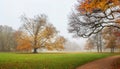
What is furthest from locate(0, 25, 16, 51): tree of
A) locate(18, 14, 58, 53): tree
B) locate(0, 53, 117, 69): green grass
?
locate(0, 53, 117, 69): green grass

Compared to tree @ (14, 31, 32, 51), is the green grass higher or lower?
lower

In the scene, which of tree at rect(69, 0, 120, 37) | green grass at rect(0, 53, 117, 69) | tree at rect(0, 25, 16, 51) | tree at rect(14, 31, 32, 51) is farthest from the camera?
tree at rect(0, 25, 16, 51)

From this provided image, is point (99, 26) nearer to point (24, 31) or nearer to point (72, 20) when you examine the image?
point (72, 20)

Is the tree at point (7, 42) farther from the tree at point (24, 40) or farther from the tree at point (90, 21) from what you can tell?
the tree at point (90, 21)

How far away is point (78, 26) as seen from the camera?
34.2m

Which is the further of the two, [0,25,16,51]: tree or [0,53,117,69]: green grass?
[0,25,16,51]: tree

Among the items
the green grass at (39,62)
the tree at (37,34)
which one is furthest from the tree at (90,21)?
the tree at (37,34)

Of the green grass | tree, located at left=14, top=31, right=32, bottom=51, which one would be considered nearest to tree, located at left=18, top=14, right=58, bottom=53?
tree, located at left=14, top=31, right=32, bottom=51

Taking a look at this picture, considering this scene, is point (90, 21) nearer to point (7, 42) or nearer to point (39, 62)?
point (39, 62)

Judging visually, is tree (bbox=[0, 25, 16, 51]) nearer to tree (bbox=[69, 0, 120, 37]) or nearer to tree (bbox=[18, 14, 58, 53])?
tree (bbox=[18, 14, 58, 53])

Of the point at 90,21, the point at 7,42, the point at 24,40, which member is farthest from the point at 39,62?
the point at 7,42

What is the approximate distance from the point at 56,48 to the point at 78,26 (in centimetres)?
3703

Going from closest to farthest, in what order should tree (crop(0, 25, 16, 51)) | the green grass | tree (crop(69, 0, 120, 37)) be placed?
the green grass, tree (crop(69, 0, 120, 37)), tree (crop(0, 25, 16, 51))

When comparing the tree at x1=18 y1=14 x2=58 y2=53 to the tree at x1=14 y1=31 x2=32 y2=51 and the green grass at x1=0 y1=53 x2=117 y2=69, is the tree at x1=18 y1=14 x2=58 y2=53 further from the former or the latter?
the green grass at x1=0 y1=53 x2=117 y2=69
